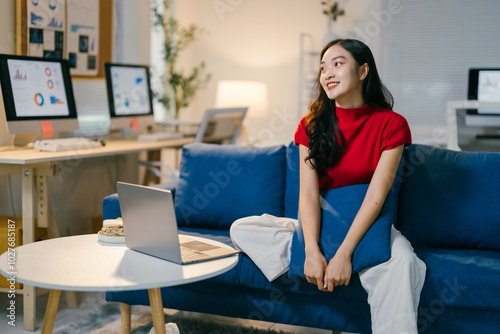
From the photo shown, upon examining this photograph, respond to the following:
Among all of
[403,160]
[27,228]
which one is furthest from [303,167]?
[27,228]

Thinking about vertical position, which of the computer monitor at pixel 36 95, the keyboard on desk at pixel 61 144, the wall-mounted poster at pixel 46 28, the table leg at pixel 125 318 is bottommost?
the table leg at pixel 125 318

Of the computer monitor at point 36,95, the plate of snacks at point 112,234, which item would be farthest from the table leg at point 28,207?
the plate of snacks at point 112,234

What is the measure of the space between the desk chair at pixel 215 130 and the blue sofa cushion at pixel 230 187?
0.74 meters

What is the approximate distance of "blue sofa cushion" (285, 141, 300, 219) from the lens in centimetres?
239

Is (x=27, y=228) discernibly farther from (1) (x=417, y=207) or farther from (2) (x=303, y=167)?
(1) (x=417, y=207)

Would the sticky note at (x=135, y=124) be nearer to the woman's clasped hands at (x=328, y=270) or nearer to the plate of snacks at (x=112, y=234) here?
the plate of snacks at (x=112, y=234)

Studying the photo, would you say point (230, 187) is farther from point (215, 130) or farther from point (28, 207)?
point (215, 130)

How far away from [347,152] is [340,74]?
0.90ft

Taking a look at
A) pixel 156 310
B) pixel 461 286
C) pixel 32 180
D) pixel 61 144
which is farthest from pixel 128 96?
pixel 461 286

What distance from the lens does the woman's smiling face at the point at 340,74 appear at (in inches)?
76.6

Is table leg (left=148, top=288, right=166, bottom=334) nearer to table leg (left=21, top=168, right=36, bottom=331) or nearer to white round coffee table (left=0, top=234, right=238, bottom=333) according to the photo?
white round coffee table (left=0, top=234, right=238, bottom=333)

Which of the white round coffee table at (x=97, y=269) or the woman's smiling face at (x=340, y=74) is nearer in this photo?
the white round coffee table at (x=97, y=269)

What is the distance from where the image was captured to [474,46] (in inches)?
184

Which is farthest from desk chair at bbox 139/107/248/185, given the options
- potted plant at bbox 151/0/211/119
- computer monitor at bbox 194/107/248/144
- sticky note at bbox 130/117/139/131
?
potted plant at bbox 151/0/211/119
